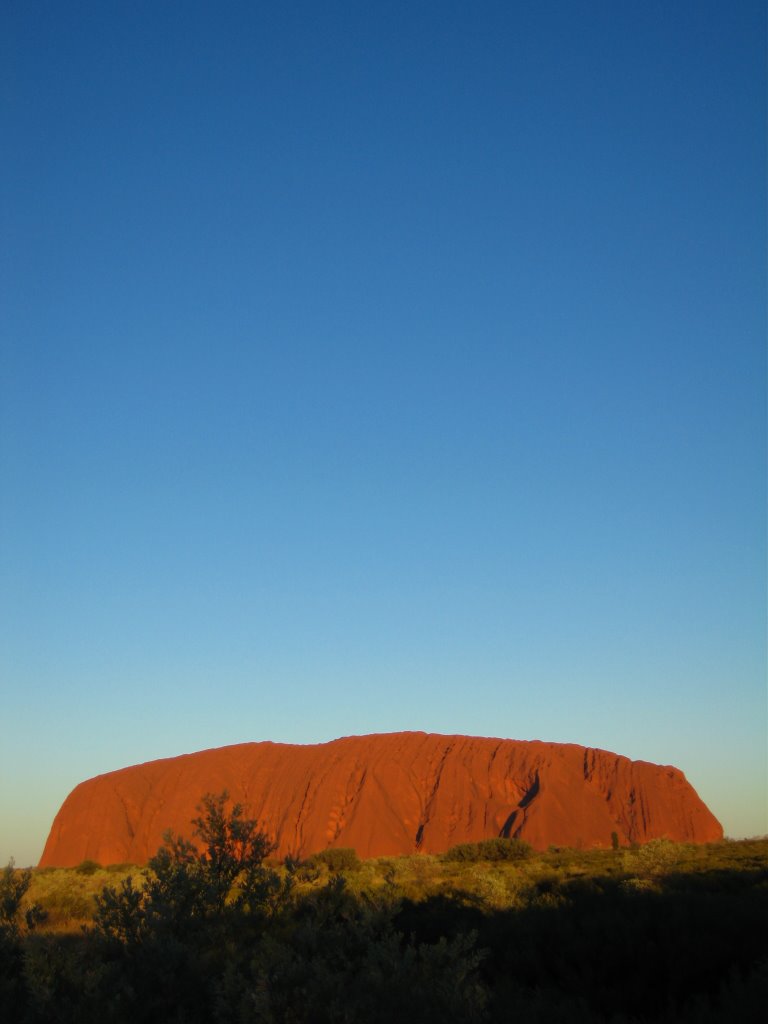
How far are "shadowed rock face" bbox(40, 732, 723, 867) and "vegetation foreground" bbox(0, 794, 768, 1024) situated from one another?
52.7 meters

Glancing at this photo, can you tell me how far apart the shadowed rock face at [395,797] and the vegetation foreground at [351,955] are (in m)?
52.7

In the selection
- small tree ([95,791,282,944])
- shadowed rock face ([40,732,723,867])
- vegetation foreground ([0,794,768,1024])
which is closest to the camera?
vegetation foreground ([0,794,768,1024])

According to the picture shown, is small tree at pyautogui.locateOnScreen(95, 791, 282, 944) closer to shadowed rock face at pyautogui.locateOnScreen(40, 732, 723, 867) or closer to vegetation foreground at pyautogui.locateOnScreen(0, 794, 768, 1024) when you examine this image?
vegetation foreground at pyautogui.locateOnScreen(0, 794, 768, 1024)

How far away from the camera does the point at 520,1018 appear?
5887 millimetres

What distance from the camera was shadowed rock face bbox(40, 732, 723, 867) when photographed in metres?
63.8

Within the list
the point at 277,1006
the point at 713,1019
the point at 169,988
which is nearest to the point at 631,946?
the point at 713,1019

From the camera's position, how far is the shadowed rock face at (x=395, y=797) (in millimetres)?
63844

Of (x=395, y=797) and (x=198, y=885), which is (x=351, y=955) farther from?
(x=395, y=797)

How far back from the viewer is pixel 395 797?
227ft

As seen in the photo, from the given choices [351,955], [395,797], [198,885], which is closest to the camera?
[351,955]

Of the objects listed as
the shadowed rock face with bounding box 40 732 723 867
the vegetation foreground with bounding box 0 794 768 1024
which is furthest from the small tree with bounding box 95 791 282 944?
the shadowed rock face with bounding box 40 732 723 867

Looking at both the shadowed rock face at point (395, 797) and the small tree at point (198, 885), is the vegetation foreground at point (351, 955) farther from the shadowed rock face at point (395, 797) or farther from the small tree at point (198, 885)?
the shadowed rock face at point (395, 797)

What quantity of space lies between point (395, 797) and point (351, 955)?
6505 centimetres

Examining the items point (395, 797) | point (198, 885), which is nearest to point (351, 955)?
point (198, 885)
